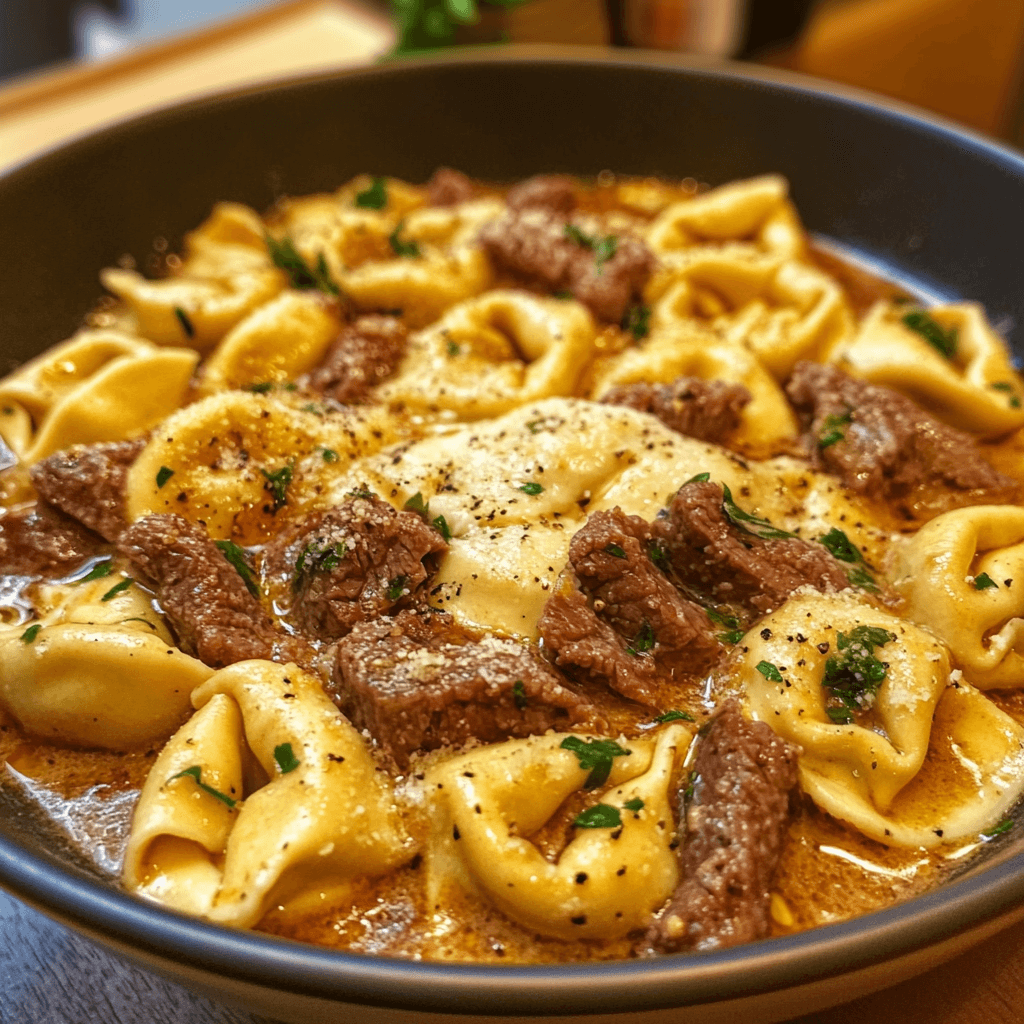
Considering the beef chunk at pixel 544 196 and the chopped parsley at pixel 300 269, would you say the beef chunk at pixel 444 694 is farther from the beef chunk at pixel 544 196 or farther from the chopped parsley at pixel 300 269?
the beef chunk at pixel 544 196

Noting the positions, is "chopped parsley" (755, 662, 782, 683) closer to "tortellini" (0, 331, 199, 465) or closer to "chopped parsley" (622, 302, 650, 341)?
"chopped parsley" (622, 302, 650, 341)

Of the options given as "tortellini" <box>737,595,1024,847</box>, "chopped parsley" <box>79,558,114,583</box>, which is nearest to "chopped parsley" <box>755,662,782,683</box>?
"tortellini" <box>737,595,1024,847</box>

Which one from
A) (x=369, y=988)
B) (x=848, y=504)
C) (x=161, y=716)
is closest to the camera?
(x=369, y=988)

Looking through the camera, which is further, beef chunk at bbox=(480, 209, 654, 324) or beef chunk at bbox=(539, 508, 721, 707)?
beef chunk at bbox=(480, 209, 654, 324)

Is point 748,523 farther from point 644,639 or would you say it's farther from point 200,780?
point 200,780

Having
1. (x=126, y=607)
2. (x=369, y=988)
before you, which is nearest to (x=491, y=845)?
(x=369, y=988)

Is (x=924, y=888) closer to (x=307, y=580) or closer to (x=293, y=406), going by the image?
(x=307, y=580)
